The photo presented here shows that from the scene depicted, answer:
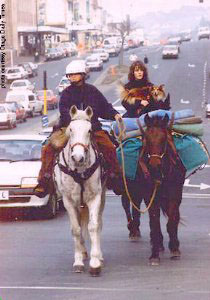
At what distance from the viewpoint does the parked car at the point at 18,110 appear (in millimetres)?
67000

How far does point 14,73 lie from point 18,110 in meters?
30.5

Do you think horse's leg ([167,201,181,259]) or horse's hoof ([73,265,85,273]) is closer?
horse's hoof ([73,265,85,273])

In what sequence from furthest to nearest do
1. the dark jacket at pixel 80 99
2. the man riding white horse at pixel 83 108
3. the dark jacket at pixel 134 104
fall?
the dark jacket at pixel 134 104 → the dark jacket at pixel 80 99 → the man riding white horse at pixel 83 108

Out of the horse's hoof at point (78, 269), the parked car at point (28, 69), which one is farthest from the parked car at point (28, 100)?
the horse's hoof at point (78, 269)

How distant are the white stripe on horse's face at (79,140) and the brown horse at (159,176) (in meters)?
1.02

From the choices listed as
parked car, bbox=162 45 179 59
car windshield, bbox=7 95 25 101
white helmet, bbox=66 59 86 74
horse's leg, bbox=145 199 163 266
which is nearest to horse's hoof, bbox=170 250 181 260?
horse's leg, bbox=145 199 163 266

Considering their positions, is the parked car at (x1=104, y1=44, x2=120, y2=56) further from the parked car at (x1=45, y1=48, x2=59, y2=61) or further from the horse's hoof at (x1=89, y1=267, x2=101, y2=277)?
the horse's hoof at (x1=89, y1=267, x2=101, y2=277)

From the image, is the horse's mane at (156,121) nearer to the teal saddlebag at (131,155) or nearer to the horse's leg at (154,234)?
the teal saddlebag at (131,155)

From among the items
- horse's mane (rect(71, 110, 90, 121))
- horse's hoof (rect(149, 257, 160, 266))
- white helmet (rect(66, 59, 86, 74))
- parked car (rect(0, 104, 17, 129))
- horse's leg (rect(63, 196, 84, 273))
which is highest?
white helmet (rect(66, 59, 86, 74))

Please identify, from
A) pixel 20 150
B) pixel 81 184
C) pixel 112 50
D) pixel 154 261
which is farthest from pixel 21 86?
pixel 81 184

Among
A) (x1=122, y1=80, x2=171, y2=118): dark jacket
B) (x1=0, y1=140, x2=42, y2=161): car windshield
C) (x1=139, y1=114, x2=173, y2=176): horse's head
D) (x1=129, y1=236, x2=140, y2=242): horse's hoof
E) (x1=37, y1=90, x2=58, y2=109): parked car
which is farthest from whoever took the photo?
(x1=37, y1=90, x2=58, y2=109): parked car

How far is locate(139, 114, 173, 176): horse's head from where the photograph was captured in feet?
42.8

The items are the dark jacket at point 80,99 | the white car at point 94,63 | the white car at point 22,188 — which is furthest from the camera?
the white car at point 94,63

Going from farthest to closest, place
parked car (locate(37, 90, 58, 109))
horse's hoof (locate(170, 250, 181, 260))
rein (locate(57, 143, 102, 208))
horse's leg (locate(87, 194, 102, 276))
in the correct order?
parked car (locate(37, 90, 58, 109)) → horse's hoof (locate(170, 250, 181, 260)) → rein (locate(57, 143, 102, 208)) → horse's leg (locate(87, 194, 102, 276))
